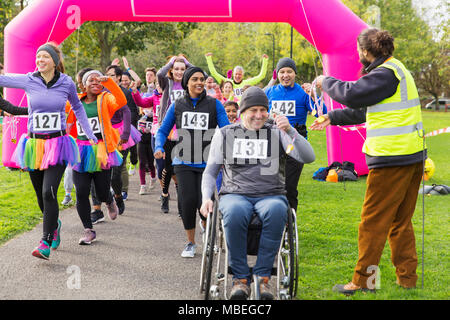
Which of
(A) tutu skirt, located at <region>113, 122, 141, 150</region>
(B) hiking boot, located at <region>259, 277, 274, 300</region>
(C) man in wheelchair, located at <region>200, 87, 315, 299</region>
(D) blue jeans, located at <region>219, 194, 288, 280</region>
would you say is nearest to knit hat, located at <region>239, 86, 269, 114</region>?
(C) man in wheelchair, located at <region>200, 87, 315, 299</region>

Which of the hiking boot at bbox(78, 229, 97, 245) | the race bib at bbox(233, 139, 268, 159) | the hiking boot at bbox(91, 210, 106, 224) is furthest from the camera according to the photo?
the hiking boot at bbox(91, 210, 106, 224)

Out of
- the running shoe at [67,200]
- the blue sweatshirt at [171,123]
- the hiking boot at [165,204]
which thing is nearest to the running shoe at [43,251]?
the blue sweatshirt at [171,123]

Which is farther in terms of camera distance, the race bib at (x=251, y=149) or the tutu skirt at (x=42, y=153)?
the tutu skirt at (x=42, y=153)

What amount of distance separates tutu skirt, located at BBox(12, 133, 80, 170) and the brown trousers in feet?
9.60

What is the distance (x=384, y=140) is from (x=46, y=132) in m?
3.21

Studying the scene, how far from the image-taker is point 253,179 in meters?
4.05

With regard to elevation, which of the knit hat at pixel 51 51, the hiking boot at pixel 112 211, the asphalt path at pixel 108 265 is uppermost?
the knit hat at pixel 51 51

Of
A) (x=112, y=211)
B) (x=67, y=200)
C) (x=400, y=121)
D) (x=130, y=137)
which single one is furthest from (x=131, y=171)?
(x=400, y=121)

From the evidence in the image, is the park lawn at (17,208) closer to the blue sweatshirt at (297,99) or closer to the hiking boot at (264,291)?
the hiking boot at (264,291)

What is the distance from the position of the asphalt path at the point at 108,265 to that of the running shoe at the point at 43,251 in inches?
4.5

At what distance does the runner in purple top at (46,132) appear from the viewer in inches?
196

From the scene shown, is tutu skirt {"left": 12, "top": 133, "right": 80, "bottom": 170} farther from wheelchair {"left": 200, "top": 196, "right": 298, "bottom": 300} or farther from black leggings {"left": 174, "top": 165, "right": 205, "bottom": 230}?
wheelchair {"left": 200, "top": 196, "right": 298, "bottom": 300}

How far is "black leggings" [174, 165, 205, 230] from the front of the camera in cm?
514

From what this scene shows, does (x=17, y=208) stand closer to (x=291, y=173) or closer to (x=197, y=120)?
(x=197, y=120)
